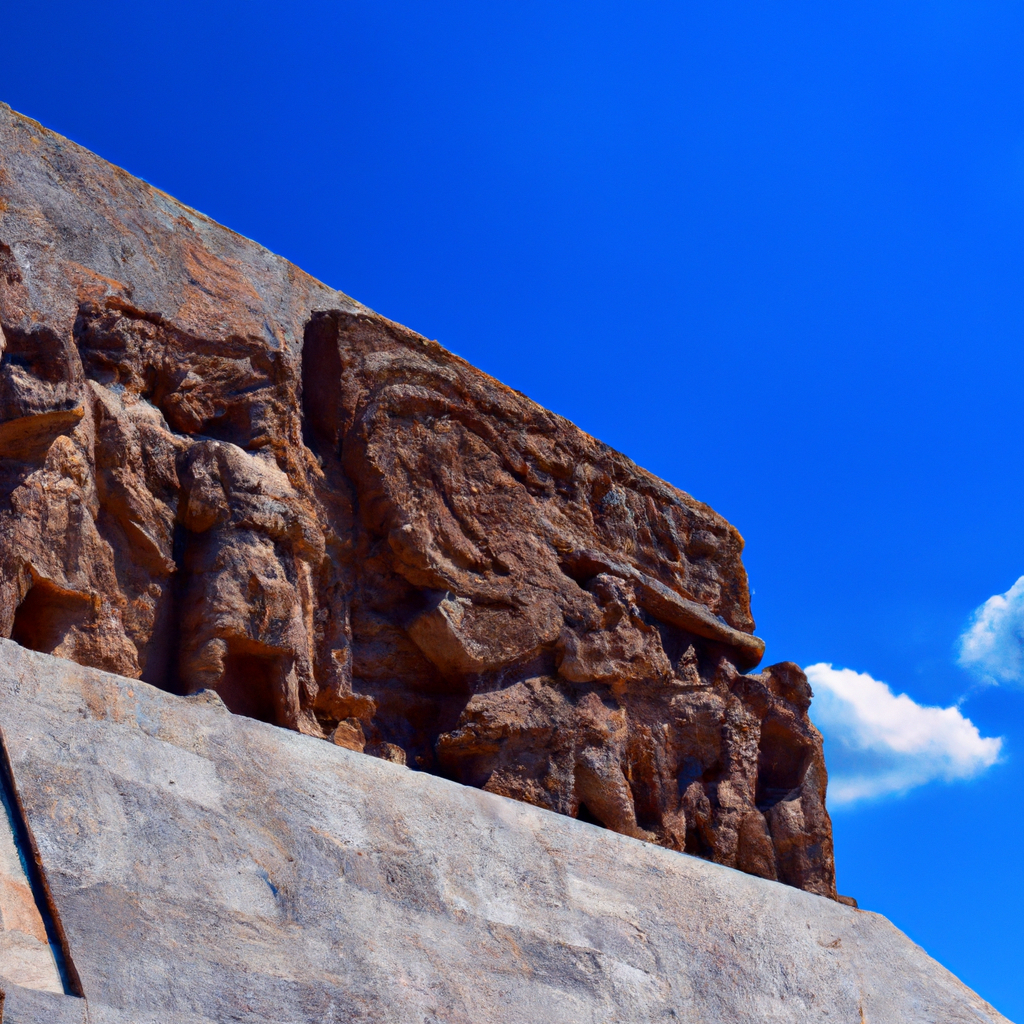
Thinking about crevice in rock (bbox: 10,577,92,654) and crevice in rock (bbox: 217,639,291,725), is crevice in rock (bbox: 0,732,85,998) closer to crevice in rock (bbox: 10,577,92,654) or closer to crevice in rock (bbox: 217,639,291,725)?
crevice in rock (bbox: 10,577,92,654)

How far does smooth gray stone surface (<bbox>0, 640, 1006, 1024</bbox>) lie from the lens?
3.36 m

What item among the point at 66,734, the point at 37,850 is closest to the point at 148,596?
the point at 66,734

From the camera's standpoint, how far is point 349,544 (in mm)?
5922

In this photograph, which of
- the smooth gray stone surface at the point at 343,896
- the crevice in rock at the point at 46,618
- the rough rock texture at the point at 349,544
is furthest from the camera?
the rough rock texture at the point at 349,544

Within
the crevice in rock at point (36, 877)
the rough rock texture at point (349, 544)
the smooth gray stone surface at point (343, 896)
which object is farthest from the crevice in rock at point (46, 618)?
the crevice in rock at point (36, 877)

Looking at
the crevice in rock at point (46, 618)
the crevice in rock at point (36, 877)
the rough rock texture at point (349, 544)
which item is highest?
the rough rock texture at point (349, 544)

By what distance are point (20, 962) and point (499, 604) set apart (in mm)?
3391

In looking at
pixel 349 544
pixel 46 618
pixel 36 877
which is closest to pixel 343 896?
pixel 36 877

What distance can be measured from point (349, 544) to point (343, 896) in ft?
7.39

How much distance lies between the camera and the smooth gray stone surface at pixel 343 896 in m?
3.36

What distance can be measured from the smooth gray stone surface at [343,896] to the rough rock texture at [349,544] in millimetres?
717

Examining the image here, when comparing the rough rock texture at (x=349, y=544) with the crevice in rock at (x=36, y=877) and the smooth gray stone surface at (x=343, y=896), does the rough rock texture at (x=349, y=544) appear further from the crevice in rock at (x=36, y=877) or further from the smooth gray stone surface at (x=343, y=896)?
the crevice in rock at (x=36, y=877)

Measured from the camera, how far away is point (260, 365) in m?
5.78

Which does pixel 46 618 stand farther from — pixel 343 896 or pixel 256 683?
pixel 343 896
